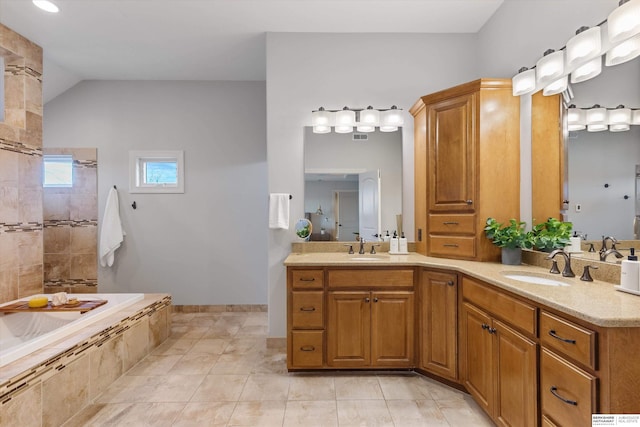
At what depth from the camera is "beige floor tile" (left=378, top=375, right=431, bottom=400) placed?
225 centimetres

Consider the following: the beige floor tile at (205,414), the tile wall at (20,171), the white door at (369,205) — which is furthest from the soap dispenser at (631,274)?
→ the tile wall at (20,171)

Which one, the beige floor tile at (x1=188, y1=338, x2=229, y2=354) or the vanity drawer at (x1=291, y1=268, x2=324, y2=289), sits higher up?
the vanity drawer at (x1=291, y1=268, x2=324, y2=289)

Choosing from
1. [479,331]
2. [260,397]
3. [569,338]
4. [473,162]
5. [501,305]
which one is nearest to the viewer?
[569,338]

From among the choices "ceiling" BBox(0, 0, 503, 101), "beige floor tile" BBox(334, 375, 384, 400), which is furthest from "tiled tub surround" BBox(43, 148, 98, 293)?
"beige floor tile" BBox(334, 375, 384, 400)

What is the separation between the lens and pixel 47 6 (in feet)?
8.87

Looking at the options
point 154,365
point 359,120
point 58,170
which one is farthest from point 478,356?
point 58,170

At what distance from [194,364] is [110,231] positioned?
215 cm

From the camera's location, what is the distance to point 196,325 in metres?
3.74

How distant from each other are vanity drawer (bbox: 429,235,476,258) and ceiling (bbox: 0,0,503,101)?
1.93 metres

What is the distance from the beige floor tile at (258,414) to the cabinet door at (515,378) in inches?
49.3

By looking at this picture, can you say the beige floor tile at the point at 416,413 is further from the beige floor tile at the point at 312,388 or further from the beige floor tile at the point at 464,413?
the beige floor tile at the point at 312,388

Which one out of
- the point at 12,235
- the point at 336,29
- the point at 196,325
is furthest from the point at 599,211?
the point at 12,235

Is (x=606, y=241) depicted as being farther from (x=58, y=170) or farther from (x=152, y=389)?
(x=58, y=170)

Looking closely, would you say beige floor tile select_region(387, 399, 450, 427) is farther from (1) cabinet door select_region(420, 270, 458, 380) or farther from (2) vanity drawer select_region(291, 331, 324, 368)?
(2) vanity drawer select_region(291, 331, 324, 368)
